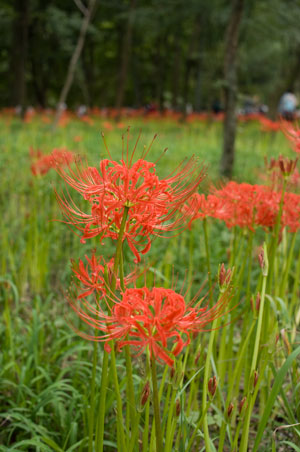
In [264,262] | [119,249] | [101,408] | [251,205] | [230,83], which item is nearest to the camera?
[119,249]

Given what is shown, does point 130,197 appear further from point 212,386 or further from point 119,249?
point 212,386

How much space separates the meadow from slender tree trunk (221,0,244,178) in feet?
4.76

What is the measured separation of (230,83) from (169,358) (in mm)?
4540

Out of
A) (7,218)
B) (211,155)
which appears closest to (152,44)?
(211,155)

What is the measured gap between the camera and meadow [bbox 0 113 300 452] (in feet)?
3.80

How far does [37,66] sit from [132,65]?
289 inches

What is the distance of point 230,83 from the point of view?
4.96m

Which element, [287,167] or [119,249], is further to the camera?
[287,167]

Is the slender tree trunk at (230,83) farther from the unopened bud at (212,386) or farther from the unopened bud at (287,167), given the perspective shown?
the unopened bud at (212,386)

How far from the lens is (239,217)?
178 cm

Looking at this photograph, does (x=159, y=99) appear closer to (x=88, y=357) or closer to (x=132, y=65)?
(x=132, y=65)

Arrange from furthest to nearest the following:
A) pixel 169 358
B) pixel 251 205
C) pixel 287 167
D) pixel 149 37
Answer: pixel 149 37, pixel 251 205, pixel 287 167, pixel 169 358

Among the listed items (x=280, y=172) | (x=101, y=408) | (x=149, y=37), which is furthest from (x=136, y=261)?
(x=149, y=37)

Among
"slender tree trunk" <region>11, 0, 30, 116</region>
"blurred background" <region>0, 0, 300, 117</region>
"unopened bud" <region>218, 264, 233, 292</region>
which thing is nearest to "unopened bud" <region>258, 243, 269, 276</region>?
"unopened bud" <region>218, 264, 233, 292</region>
